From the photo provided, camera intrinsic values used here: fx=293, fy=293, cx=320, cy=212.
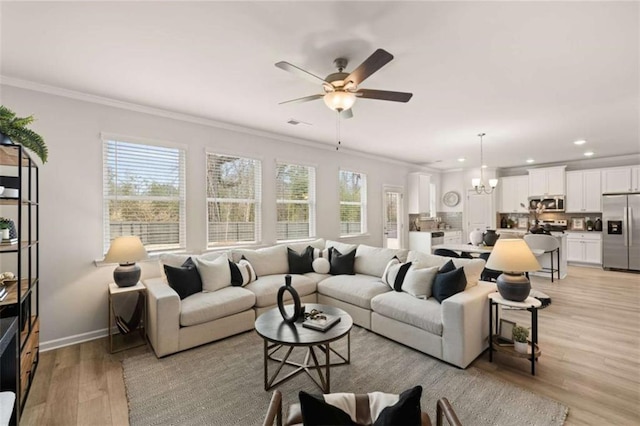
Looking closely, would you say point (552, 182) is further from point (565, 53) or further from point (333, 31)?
point (333, 31)

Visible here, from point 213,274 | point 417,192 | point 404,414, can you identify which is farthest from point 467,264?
point 417,192

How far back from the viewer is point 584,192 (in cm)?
717

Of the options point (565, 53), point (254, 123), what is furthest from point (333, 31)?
point (254, 123)

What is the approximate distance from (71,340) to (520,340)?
453cm

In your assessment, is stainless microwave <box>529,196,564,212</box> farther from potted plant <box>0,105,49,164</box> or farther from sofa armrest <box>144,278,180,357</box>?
potted plant <box>0,105,49,164</box>

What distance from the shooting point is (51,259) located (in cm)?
309

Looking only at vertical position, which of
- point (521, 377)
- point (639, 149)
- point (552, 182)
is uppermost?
point (639, 149)

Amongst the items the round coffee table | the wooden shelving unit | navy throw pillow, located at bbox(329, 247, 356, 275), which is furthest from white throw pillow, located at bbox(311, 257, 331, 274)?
the wooden shelving unit

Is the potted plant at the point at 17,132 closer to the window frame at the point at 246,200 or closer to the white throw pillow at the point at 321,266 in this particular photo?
the window frame at the point at 246,200

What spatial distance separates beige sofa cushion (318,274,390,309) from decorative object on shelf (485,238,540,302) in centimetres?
129

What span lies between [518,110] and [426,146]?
6.99 ft

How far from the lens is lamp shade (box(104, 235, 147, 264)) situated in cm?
307

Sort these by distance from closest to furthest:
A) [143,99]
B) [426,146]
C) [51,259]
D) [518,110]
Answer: [51,259], [143,99], [518,110], [426,146]

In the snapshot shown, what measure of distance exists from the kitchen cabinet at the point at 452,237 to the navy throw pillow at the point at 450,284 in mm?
5401
